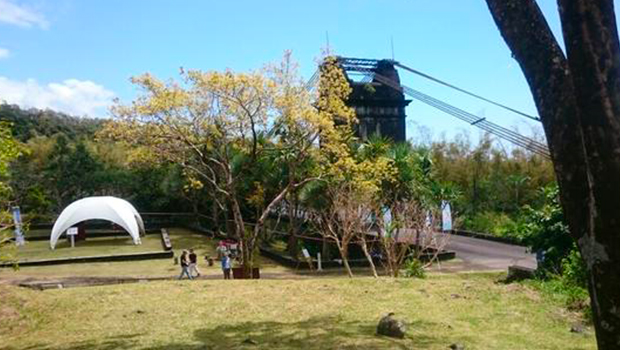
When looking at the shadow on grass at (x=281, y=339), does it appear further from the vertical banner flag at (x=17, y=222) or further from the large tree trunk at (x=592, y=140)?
the vertical banner flag at (x=17, y=222)

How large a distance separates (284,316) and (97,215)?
68.7 feet

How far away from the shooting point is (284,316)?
725 centimetres

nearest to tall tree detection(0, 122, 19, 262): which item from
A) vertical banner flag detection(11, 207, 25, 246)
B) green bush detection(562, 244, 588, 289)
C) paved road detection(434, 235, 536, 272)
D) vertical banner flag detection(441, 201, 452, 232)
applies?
vertical banner flag detection(11, 207, 25, 246)

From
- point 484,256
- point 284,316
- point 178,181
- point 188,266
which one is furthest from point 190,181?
point 178,181

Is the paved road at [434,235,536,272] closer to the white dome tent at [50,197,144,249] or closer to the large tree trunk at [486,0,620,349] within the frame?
the white dome tent at [50,197,144,249]

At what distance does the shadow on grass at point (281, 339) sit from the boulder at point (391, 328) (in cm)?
8

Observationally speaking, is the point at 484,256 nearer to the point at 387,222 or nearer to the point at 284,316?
the point at 387,222

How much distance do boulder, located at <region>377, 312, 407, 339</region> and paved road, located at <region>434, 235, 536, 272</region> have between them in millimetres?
A: 11150

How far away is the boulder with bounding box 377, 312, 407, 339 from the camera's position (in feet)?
19.6

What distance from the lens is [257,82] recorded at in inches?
532

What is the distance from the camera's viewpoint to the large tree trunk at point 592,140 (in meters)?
2.62

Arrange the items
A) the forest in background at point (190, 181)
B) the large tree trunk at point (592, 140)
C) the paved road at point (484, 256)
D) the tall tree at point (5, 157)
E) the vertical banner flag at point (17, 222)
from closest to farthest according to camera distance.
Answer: the large tree trunk at point (592, 140)
the tall tree at point (5, 157)
the vertical banner flag at point (17, 222)
the paved road at point (484, 256)
the forest in background at point (190, 181)

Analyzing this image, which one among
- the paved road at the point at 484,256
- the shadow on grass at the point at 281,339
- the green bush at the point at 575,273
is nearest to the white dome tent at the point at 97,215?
the paved road at the point at 484,256

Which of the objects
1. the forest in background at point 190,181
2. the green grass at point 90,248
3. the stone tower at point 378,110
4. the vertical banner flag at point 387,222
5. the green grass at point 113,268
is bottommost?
the green grass at point 113,268
